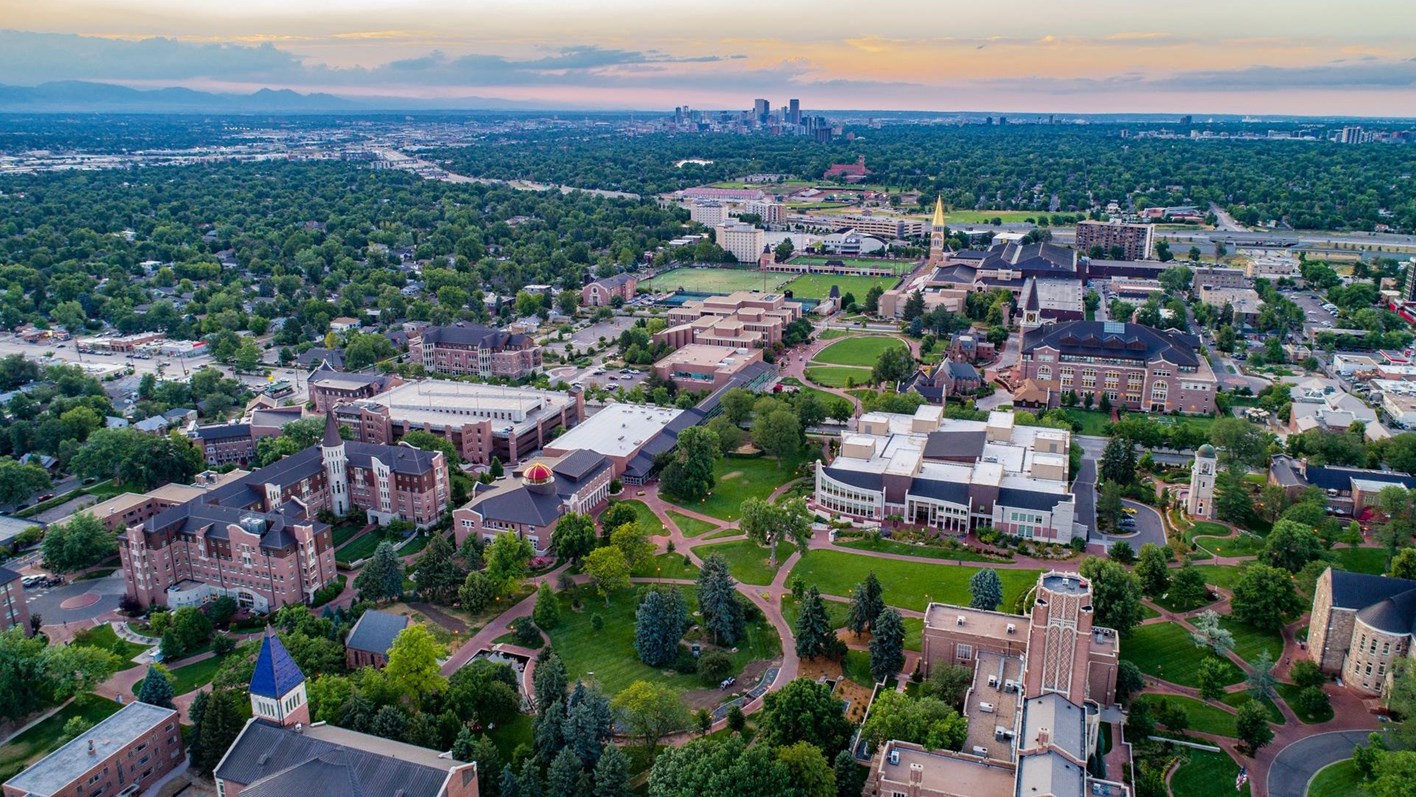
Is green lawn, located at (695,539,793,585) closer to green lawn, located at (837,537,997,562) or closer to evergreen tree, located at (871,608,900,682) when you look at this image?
green lawn, located at (837,537,997,562)

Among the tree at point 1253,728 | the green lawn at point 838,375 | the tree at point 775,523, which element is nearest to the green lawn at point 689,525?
the tree at point 775,523

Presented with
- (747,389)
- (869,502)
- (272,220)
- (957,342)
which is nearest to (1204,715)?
(869,502)

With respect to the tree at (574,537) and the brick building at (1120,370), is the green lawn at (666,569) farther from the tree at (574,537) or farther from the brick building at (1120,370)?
the brick building at (1120,370)

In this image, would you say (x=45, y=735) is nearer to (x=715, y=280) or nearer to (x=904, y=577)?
(x=904, y=577)

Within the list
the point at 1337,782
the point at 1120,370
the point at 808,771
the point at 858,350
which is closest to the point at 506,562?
the point at 808,771

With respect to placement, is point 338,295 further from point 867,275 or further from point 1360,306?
point 1360,306

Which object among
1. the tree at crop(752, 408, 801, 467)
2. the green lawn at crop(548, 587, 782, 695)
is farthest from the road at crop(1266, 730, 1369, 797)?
the tree at crop(752, 408, 801, 467)
